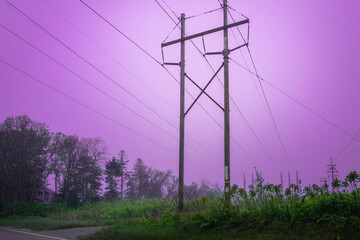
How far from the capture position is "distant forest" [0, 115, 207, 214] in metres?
32.4

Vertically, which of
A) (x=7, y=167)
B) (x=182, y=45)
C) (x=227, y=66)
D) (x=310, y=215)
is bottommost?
(x=310, y=215)

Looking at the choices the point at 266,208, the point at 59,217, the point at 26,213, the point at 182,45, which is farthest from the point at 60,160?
the point at 266,208

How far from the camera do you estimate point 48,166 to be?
127 feet

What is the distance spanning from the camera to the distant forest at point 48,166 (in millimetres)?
32438

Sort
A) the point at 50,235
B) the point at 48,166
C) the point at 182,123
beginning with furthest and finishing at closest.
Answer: the point at 48,166, the point at 182,123, the point at 50,235

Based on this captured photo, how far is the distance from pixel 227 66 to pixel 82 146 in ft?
137

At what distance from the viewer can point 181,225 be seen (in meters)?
8.88

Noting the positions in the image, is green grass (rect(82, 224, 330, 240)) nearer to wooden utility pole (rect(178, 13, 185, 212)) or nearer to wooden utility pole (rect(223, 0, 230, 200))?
wooden utility pole (rect(178, 13, 185, 212))

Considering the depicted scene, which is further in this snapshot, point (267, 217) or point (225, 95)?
point (225, 95)

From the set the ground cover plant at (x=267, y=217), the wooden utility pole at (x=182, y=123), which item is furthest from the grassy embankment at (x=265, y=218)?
the wooden utility pole at (x=182, y=123)

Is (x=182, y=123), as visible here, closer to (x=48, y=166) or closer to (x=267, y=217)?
(x=267, y=217)

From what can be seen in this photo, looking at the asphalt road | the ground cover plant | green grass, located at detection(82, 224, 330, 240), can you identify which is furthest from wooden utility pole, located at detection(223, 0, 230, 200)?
the asphalt road

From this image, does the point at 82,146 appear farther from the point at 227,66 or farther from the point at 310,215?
the point at 310,215

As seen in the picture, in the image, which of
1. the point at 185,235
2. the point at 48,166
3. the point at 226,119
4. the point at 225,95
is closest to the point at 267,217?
the point at 185,235
